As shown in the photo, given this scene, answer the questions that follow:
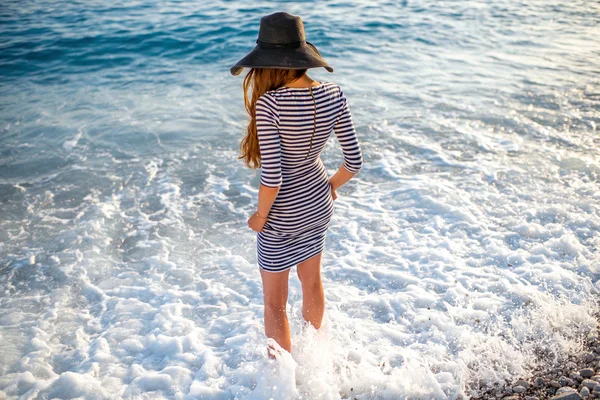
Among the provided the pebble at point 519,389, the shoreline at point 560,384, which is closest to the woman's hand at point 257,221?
the shoreline at point 560,384

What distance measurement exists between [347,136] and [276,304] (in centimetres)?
118

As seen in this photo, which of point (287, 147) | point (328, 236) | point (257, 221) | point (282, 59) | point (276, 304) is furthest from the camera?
point (328, 236)

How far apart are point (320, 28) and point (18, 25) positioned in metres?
8.89

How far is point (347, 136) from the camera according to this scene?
109 inches

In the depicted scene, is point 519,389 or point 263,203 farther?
point 519,389

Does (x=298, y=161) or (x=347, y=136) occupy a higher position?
(x=347, y=136)

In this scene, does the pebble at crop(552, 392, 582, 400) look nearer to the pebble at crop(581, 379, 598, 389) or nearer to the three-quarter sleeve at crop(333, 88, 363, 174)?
the pebble at crop(581, 379, 598, 389)

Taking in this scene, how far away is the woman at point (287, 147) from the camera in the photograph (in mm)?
2443

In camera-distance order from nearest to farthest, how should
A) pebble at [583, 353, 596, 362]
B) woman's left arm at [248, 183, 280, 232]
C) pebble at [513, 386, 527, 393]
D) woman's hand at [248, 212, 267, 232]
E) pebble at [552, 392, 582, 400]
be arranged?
1. woman's left arm at [248, 183, 280, 232]
2. woman's hand at [248, 212, 267, 232]
3. pebble at [552, 392, 582, 400]
4. pebble at [513, 386, 527, 393]
5. pebble at [583, 353, 596, 362]

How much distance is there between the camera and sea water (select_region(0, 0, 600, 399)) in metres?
3.59

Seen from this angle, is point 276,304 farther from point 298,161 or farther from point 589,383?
point 589,383

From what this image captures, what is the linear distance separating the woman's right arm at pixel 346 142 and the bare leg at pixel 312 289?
55 cm

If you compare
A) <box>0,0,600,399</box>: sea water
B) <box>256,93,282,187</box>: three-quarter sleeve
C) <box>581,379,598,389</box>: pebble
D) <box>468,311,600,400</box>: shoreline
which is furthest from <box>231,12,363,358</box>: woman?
<box>581,379,598,389</box>: pebble

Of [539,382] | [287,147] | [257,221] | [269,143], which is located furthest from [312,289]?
[539,382]
